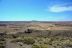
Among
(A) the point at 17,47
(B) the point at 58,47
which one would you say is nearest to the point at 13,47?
(A) the point at 17,47

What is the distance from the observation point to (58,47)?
2127cm

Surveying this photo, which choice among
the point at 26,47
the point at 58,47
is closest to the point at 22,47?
the point at 26,47

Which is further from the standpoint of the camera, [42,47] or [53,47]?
[53,47]

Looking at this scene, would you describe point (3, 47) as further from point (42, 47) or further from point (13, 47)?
point (42, 47)

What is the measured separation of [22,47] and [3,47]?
2.40 m

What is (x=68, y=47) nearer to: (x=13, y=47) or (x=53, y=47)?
(x=53, y=47)

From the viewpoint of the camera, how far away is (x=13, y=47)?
2169cm

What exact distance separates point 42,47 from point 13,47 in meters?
3.72

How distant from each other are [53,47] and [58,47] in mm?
663

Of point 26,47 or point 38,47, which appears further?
point 26,47

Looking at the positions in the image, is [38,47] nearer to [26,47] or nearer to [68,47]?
[26,47]

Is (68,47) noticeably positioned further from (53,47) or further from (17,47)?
(17,47)

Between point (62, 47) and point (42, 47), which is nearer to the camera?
point (42, 47)

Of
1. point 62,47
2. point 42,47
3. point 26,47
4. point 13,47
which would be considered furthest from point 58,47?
point 13,47
